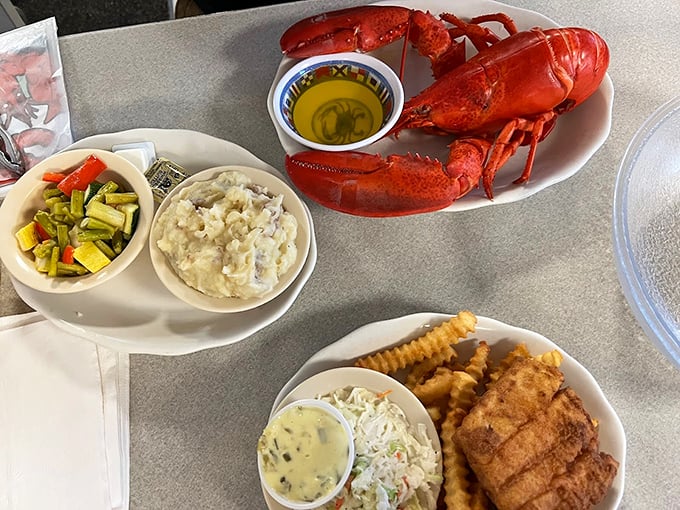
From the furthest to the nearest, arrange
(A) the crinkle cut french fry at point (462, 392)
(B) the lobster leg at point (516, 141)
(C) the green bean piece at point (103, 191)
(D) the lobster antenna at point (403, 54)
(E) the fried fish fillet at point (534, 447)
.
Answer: (D) the lobster antenna at point (403, 54)
(B) the lobster leg at point (516, 141)
(C) the green bean piece at point (103, 191)
(A) the crinkle cut french fry at point (462, 392)
(E) the fried fish fillet at point (534, 447)

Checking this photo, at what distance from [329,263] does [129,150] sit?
56 cm

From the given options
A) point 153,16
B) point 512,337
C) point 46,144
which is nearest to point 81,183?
point 46,144

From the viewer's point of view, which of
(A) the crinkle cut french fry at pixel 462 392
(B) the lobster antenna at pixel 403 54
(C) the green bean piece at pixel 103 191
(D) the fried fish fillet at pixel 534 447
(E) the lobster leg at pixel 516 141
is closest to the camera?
(D) the fried fish fillet at pixel 534 447

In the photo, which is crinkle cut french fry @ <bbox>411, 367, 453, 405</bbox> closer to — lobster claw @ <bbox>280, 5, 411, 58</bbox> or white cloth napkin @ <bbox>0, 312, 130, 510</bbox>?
white cloth napkin @ <bbox>0, 312, 130, 510</bbox>

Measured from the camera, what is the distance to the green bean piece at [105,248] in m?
1.29

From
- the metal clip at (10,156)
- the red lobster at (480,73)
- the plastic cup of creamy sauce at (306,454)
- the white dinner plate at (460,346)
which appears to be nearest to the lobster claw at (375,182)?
the red lobster at (480,73)

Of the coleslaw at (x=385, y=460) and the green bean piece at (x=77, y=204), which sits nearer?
the coleslaw at (x=385, y=460)

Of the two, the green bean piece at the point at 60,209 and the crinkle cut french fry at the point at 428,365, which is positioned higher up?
the green bean piece at the point at 60,209

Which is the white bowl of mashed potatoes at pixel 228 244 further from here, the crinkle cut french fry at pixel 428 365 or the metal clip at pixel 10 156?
the metal clip at pixel 10 156

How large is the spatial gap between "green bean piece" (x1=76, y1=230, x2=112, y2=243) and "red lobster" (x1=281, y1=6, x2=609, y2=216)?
0.63 m

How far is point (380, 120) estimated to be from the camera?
58.9 inches

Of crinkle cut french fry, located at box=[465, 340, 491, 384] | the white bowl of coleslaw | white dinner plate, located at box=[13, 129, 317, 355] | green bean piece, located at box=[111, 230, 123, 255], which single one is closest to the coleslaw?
the white bowl of coleslaw

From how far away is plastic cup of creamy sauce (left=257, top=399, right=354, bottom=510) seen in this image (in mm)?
1123

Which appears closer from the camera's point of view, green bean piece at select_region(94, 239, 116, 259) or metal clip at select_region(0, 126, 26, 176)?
green bean piece at select_region(94, 239, 116, 259)
